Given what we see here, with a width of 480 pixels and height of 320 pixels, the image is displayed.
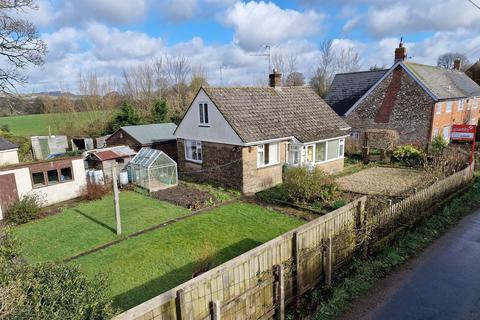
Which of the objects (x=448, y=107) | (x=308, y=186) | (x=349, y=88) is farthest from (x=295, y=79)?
(x=308, y=186)

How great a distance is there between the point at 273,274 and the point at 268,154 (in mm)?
12111

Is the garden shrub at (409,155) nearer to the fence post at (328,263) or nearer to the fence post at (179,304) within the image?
the fence post at (328,263)

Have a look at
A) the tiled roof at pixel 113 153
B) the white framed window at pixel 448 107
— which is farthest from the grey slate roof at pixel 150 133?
the white framed window at pixel 448 107

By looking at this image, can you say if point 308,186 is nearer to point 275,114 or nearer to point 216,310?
point 275,114

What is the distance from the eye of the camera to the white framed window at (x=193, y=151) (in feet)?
67.7

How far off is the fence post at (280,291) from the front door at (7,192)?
14.6 m

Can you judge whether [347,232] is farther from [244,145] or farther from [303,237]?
[244,145]

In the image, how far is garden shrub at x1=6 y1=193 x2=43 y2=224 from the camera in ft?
47.4

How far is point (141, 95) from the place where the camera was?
4800cm

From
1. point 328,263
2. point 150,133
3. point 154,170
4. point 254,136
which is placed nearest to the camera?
point 328,263

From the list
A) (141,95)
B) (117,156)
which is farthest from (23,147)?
(141,95)

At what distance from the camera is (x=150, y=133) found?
2539 centimetres

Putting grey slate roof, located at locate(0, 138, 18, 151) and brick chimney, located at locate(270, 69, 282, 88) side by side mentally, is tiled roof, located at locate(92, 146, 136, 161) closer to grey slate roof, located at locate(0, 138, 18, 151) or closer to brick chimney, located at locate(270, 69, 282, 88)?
grey slate roof, located at locate(0, 138, 18, 151)

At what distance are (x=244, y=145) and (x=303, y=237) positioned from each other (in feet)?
32.5
